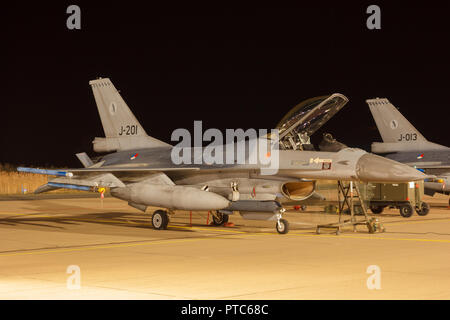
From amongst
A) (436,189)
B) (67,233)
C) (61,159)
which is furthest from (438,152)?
(61,159)

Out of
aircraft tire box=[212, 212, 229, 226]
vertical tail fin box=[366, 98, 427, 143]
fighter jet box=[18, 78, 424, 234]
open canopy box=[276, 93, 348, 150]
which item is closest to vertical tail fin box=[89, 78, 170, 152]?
fighter jet box=[18, 78, 424, 234]

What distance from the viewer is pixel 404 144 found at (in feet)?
79.2

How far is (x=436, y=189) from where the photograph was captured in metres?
21.7

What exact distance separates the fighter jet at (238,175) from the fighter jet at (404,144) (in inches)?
373

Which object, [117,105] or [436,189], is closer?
[117,105]

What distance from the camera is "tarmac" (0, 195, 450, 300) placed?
276 inches

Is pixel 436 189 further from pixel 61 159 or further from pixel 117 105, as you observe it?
pixel 61 159

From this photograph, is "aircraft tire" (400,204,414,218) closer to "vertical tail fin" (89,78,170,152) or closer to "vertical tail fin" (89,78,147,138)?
"vertical tail fin" (89,78,170,152)

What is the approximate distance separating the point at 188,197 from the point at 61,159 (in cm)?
6751

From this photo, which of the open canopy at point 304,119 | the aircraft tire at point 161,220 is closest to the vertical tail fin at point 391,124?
the open canopy at point 304,119

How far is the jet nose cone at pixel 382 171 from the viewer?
12.6m

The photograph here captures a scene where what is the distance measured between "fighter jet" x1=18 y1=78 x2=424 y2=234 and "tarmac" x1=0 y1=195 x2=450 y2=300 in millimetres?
675

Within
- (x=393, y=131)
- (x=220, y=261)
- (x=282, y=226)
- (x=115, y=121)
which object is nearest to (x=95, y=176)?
(x=115, y=121)

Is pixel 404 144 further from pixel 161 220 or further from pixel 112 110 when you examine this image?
pixel 161 220
